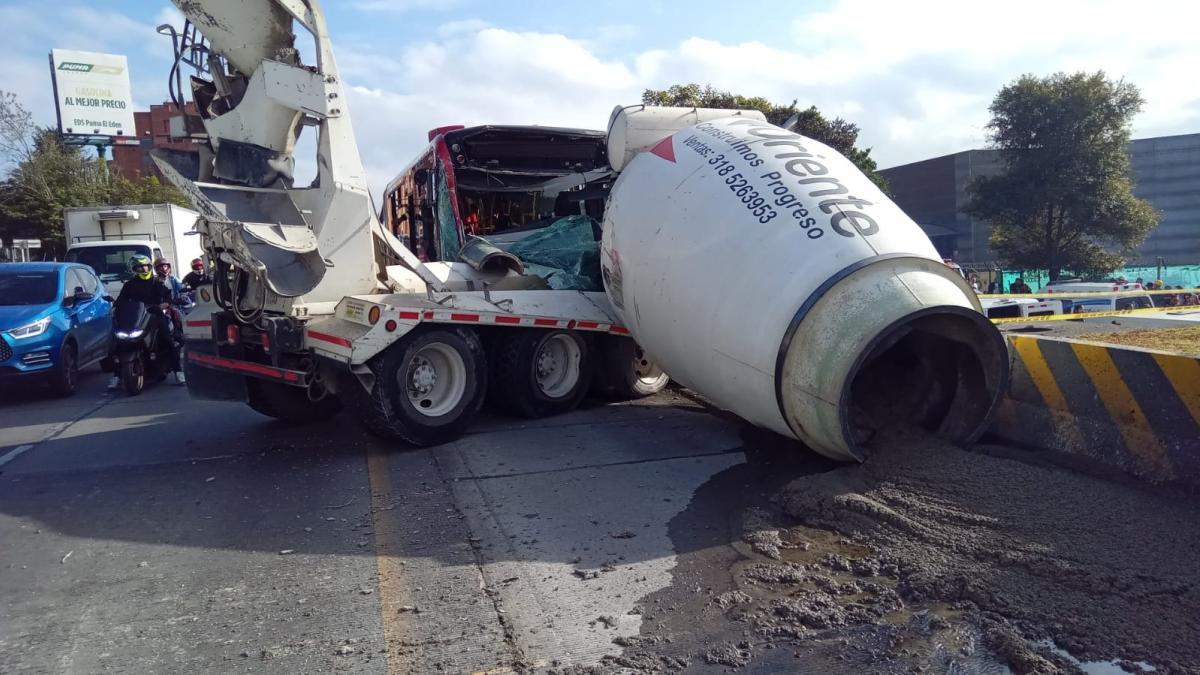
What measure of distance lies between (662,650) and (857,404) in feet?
10.2

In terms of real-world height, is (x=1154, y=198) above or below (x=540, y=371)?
above

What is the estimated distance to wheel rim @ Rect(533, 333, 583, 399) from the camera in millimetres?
7820

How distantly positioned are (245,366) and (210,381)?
62cm

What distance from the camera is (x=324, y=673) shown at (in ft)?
10.9

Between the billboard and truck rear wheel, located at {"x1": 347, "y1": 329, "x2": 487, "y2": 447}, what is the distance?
4998 cm

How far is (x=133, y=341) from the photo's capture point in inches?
412

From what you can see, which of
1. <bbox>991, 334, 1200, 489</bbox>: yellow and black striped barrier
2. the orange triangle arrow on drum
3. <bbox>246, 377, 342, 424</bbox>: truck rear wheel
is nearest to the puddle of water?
<bbox>991, 334, 1200, 489</bbox>: yellow and black striped barrier

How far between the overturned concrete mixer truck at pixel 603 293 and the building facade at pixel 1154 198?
4533 centimetres

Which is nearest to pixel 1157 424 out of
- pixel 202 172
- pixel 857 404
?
pixel 857 404

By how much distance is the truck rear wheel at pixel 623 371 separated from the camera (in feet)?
27.0

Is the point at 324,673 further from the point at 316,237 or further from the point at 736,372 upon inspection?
the point at 316,237

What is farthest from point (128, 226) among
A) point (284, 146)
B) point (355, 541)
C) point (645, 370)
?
point (355, 541)

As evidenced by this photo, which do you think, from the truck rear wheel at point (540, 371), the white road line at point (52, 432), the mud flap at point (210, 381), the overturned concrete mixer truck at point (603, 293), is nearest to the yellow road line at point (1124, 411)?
the overturned concrete mixer truck at point (603, 293)

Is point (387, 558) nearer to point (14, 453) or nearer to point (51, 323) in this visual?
point (14, 453)
